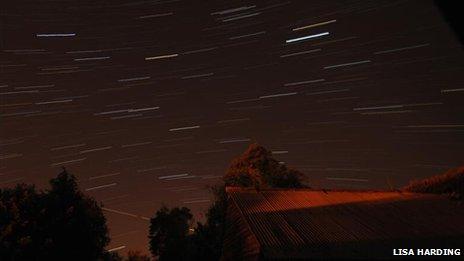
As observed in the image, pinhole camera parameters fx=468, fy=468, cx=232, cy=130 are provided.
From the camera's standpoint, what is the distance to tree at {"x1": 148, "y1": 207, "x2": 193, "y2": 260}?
33.8m

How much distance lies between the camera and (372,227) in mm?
9672

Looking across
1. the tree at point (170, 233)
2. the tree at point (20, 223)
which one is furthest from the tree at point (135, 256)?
the tree at point (20, 223)

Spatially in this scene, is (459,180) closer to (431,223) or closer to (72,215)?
(431,223)

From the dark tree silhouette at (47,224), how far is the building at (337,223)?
968 centimetres

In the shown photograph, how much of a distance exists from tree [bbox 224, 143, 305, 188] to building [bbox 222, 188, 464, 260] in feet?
41.6

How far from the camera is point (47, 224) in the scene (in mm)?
21047

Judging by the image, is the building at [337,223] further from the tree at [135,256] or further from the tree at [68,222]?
the tree at [135,256]

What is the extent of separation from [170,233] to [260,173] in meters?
11.7

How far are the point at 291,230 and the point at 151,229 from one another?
96.6ft

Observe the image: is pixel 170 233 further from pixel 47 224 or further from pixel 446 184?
pixel 446 184

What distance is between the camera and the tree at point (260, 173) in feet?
90.3

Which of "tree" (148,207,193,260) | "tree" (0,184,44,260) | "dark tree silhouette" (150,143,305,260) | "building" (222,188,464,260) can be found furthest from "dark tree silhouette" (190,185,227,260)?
"building" (222,188,464,260)

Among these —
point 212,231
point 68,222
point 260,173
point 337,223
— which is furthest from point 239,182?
point 337,223

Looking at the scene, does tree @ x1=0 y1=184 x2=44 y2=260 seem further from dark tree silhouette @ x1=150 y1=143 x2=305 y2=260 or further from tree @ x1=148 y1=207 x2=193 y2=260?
tree @ x1=148 y1=207 x2=193 y2=260
